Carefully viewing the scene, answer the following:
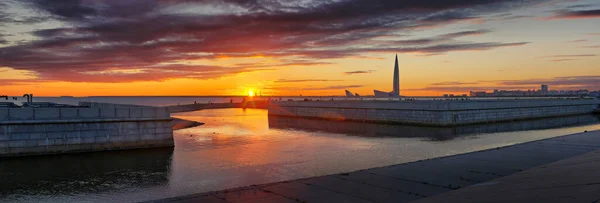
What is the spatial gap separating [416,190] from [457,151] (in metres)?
13.7

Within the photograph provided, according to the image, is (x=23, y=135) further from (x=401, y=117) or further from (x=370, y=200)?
(x=401, y=117)

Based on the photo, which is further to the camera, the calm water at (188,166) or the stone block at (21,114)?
the stone block at (21,114)

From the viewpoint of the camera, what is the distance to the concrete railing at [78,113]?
22.8m

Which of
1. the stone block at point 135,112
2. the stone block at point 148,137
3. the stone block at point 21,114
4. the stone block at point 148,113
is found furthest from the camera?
the stone block at point 148,137

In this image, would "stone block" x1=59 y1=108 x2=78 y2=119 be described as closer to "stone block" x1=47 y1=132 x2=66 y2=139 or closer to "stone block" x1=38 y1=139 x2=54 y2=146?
"stone block" x1=47 y1=132 x2=66 y2=139

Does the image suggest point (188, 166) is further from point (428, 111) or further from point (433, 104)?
point (433, 104)

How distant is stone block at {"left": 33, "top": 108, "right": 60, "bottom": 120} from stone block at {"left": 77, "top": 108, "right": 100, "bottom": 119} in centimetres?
124

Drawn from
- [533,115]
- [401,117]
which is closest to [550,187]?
[401,117]

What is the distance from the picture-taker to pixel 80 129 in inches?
969

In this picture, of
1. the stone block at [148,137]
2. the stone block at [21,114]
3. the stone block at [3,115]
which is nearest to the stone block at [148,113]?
the stone block at [148,137]

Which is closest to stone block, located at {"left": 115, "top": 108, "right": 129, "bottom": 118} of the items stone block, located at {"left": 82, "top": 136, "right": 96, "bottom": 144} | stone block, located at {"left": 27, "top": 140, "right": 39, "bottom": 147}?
stone block, located at {"left": 82, "top": 136, "right": 96, "bottom": 144}

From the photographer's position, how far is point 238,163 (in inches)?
846

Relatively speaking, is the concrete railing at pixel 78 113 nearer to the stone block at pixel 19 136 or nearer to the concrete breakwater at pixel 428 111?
the stone block at pixel 19 136

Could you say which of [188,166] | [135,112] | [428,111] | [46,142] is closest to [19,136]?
[46,142]
